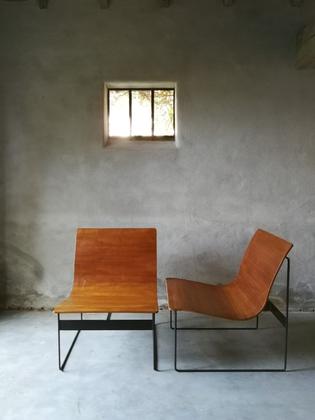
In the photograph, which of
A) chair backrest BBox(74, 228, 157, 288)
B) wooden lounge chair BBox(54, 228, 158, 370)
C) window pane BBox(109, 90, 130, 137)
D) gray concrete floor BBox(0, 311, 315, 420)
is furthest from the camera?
window pane BBox(109, 90, 130, 137)

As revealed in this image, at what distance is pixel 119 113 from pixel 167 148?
656 millimetres

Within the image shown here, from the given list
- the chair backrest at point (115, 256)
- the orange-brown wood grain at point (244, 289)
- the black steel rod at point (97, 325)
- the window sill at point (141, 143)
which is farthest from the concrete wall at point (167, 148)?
the black steel rod at point (97, 325)

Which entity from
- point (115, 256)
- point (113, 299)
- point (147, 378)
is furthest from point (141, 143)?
point (147, 378)

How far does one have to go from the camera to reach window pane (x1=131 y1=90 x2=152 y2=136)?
155 inches

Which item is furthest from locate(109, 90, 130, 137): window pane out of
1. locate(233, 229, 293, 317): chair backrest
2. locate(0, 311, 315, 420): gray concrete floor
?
locate(0, 311, 315, 420): gray concrete floor

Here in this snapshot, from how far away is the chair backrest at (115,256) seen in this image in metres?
3.23

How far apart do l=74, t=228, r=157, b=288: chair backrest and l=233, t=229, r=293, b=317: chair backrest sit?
2.57 feet

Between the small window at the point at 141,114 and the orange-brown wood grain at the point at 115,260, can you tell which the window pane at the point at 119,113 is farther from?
the orange-brown wood grain at the point at 115,260

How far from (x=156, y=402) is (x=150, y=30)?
10.7 feet

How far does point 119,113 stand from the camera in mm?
3943

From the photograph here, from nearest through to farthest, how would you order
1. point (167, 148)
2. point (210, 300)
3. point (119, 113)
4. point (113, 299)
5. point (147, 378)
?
point (147, 378), point (113, 299), point (210, 300), point (167, 148), point (119, 113)

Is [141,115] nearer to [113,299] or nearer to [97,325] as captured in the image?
[113,299]

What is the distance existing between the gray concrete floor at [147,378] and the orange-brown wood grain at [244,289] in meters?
0.37

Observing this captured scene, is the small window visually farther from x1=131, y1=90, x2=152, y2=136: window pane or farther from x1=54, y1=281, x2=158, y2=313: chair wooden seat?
x1=54, y1=281, x2=158, y2=313: chair wooden seat
